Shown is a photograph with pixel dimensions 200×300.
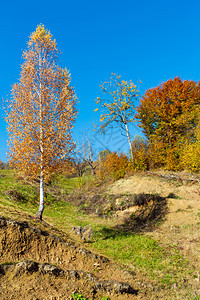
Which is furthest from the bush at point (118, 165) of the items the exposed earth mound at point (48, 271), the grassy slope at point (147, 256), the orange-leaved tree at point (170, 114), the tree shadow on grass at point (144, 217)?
the exposed earth mound at point (48, 271)

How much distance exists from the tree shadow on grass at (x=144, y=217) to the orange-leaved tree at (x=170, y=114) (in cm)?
949

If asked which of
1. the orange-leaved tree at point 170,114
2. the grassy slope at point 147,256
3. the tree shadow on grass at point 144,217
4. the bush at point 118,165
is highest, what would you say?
the orange-leaved tree at point 170,114

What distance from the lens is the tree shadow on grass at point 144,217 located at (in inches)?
492

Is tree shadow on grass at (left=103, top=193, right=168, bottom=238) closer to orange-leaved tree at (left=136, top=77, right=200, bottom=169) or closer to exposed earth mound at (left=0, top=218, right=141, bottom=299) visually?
exposed earth mound at (left=0, top=218, right=141, bottom=299)

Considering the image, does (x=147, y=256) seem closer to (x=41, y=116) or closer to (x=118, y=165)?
(x=41, y=116)

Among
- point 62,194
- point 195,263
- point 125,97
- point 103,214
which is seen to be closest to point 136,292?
point 195,263

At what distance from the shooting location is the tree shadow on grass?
41.0ft

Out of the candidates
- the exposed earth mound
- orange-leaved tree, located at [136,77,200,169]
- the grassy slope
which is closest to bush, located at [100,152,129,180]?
orange-leaved tree, located at [136,77,200,169]

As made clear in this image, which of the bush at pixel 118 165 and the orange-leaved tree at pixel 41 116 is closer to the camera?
the orange-leaved tree at pixel 41 116

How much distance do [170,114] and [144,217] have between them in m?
17.6

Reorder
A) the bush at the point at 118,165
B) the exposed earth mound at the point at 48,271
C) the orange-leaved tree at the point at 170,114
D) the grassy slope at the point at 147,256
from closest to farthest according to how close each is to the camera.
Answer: the exposed earth mound at the point at 48,271 < the grassy slope at the point at 147,256 < the bush at the point at 118,165 < the orange-leaved tree at the point at 170,114

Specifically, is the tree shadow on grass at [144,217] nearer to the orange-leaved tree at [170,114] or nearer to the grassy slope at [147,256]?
the grassy slope at [147,256]

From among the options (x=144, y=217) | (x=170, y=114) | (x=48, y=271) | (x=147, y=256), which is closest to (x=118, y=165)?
(x=144, y=217)

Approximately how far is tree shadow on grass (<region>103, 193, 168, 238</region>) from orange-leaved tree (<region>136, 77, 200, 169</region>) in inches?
374
